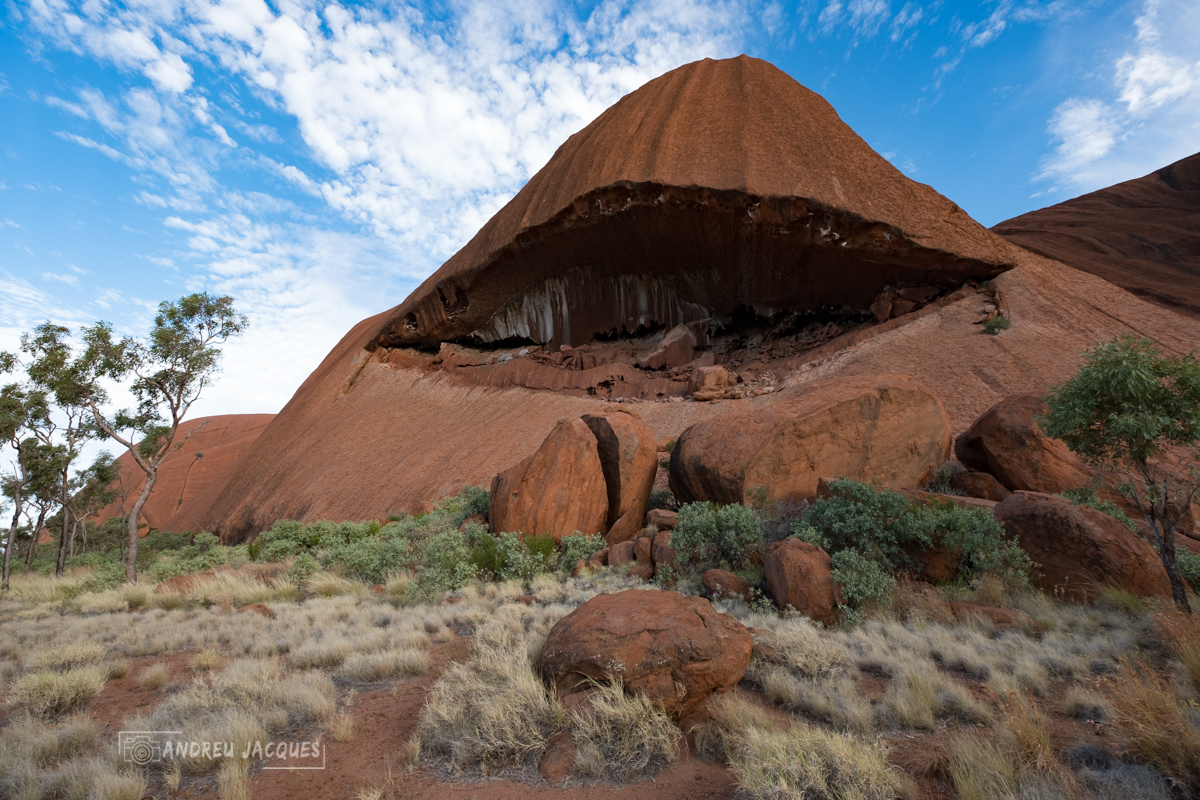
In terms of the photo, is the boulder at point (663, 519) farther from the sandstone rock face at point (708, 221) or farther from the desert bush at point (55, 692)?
the sandstone rock face at point (708, 221)

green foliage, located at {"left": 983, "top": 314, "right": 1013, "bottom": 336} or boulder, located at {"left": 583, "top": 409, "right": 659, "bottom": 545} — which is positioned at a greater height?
green foliage, located at {"left": 983, "top": 314, "right": 1013, "bottom": 336}

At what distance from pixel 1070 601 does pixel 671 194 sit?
15979 mm

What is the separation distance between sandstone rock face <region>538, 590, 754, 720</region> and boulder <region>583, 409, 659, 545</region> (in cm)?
598

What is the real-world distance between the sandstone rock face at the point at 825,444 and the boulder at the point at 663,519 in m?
0.97

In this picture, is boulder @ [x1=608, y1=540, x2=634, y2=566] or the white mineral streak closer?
boulder @ [x1=608, y1=540, x2=634, y2=566]

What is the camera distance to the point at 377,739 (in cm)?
338

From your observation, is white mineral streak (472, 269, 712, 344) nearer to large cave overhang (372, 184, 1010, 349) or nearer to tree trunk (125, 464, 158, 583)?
large cave overhang (372, 184, 1010, 349)

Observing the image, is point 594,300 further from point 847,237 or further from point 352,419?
point 352,419

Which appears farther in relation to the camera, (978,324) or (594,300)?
(594,300)

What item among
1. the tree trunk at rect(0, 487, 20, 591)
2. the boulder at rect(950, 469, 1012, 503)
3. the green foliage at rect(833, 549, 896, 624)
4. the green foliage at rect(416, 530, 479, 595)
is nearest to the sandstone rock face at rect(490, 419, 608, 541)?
the green foliage at rect(416, 530, 479, 595)

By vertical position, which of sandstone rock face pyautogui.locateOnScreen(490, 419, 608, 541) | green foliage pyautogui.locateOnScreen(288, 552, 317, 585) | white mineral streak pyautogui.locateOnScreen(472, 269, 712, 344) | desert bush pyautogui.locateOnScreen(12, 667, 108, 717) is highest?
white mineral streak pyautogui.locateOnScreen(472, 269, 712, 344)

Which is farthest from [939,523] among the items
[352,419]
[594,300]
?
[352,419]

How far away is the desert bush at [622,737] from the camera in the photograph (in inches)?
112

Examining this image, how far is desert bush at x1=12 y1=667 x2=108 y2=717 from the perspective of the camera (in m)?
3.82
